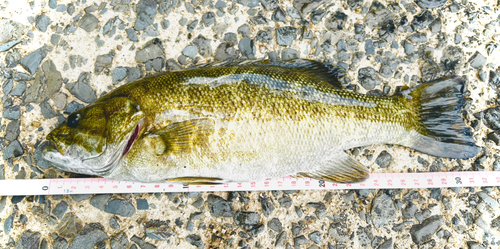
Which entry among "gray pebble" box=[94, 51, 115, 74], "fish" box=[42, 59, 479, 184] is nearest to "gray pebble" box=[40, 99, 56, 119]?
"gray pebble" box=[94, 51, 115, 74]

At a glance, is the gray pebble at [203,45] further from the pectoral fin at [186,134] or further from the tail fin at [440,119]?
the tail fin at [440,119]

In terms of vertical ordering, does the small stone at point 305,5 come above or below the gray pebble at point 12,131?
above

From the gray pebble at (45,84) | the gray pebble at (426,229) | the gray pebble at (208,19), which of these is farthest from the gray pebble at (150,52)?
the gray pebble at (426,229)

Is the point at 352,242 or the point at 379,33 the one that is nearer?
the point at 352,242

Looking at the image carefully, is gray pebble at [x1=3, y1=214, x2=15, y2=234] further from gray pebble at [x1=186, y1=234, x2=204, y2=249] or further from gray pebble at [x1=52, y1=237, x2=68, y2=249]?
gray pebble at [x1=186, y1=234, x2=204, y2=249]

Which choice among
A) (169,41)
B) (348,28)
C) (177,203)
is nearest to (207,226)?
(177,203)

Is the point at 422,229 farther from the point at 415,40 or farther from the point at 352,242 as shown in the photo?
the point at 415,40
